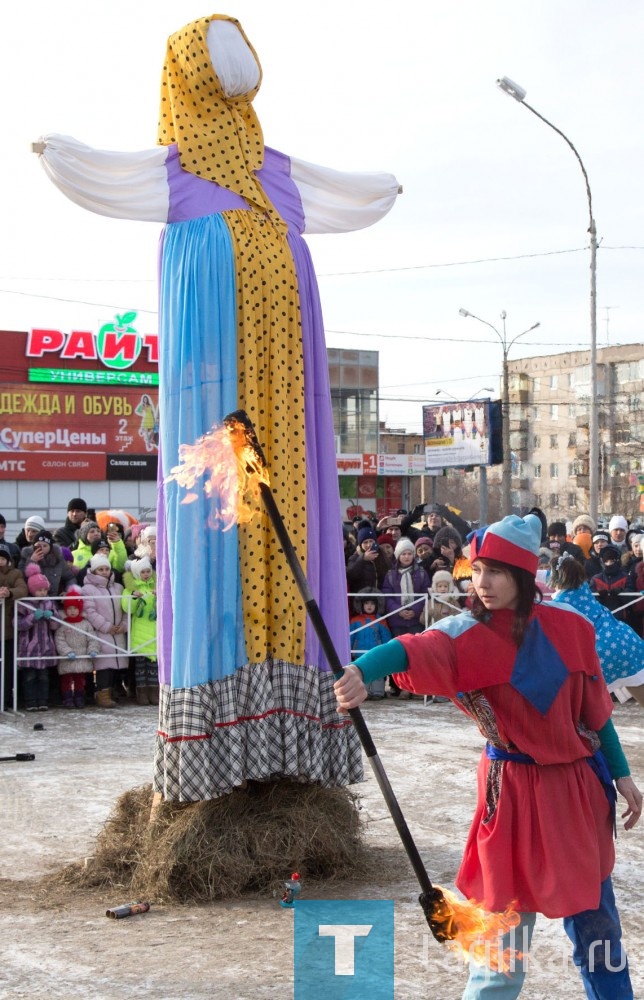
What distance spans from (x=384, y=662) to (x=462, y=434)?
42021 millimetres

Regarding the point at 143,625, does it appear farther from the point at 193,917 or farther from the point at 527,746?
the point at 527,746

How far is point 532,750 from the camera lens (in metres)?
3.53

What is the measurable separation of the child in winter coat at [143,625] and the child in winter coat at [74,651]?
452 millimetres

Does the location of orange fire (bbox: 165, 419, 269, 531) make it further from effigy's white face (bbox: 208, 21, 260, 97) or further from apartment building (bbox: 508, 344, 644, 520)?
apartment building (bbox: 508, 344, 644, 520)

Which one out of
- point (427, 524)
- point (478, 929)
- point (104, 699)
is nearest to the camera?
point (478, 929)

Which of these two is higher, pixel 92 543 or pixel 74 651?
pixel 92 543

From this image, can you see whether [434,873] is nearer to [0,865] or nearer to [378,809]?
[378,809]

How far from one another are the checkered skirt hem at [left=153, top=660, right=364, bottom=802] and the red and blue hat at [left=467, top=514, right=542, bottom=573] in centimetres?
224

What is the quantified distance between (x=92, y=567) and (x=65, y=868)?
20.1ft

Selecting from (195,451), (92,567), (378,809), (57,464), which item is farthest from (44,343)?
(195,451)

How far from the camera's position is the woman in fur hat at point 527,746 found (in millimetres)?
3465

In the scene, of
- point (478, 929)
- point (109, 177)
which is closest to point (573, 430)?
point (109, 177)

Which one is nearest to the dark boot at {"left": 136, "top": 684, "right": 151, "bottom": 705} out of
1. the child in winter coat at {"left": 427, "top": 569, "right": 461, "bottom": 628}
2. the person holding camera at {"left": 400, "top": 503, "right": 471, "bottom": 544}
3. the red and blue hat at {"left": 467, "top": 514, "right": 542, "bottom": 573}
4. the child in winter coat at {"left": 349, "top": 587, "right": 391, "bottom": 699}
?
the child in winter coat at {"left": 349, "top": 587, "right": 391, "bottom": 699}

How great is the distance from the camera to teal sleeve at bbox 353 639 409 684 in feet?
11.3
